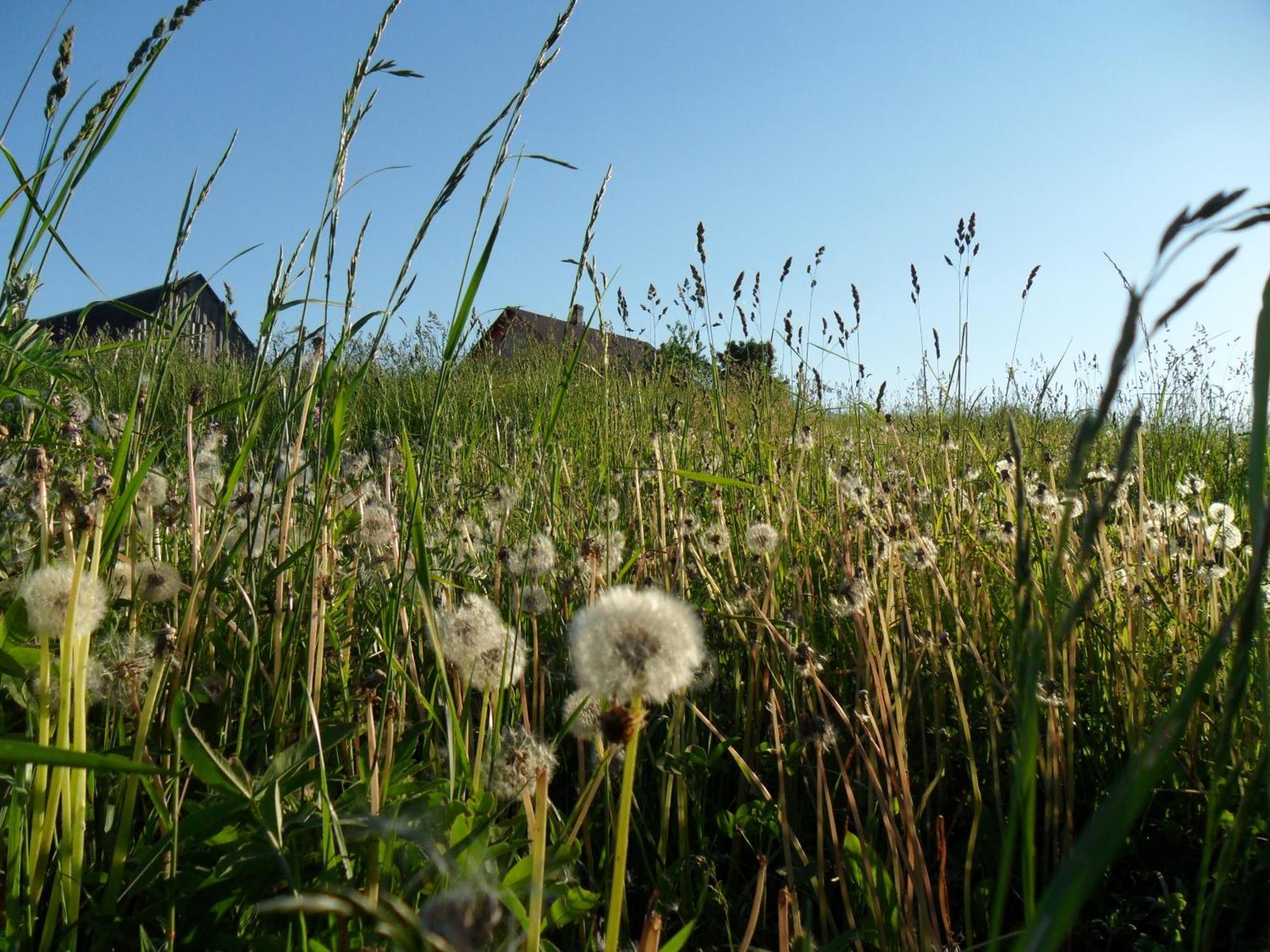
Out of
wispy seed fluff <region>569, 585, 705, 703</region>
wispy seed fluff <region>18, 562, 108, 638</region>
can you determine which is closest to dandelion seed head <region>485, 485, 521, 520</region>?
wispy seed fluff <region>18, 562, 108, 638</region>

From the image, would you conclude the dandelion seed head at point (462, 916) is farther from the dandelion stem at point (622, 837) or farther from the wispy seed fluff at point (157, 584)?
the wispy seed fluff at point (157, 584)

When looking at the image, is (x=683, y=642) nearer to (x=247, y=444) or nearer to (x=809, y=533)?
(x=247, y=444)

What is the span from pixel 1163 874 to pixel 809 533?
1395mm

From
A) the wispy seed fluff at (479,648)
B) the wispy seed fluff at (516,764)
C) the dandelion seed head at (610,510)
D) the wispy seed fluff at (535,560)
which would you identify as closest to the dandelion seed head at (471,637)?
the wispy seed fluff at (479,648)

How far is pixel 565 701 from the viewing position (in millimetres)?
1829

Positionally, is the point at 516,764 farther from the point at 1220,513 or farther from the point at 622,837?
the point at 1220,513

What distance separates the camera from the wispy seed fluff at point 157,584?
1.41 meters

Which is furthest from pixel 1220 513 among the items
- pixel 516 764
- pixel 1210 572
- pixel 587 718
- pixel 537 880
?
pixel 537 880

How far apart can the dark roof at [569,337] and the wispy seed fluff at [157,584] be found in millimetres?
811

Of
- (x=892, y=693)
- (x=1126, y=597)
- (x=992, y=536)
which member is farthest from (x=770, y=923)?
(x=992, y=536)

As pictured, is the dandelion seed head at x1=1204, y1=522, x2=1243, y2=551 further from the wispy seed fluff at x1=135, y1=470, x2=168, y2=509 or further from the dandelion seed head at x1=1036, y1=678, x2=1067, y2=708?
the wispy seed fluff at x1=135, y1=470, x2=168, y2=509

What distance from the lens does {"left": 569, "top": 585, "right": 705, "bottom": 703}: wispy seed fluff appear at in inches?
29.5

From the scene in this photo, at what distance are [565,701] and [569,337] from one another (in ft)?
3.27

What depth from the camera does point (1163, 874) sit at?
1.54 metres
